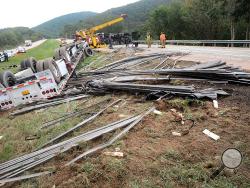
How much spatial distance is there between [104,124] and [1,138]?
3.38 metres

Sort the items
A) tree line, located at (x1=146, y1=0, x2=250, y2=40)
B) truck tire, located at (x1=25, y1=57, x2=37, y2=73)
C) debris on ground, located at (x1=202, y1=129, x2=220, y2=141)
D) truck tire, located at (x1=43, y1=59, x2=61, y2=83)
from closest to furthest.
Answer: debris on ground, located at (x1=202, y1=129, x2=220, y2=141) → truck tire, located at (x1=43, y1=59, x2=61, y2=83) → truck tire, located at (x1=25, y1=57, x2=37, y2=73) → tree line, located at (x1=146, y1=0, x2=250, y2=40)

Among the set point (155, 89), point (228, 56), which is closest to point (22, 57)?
point (228, 56)

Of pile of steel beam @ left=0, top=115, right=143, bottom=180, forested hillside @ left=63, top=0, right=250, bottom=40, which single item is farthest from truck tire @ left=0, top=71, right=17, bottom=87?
forested hillside @ left=63, top=0, right=250, bottom=40

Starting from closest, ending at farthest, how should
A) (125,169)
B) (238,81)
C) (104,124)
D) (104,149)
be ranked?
(125,169)
(104,149)
(104,124)
(238,81)

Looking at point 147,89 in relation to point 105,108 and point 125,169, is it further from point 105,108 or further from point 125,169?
point 125,169

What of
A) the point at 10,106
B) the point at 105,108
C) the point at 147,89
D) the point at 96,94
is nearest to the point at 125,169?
the point at 105,108

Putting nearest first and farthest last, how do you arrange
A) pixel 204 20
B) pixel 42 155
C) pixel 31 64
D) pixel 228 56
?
pixel 42 155, pixel 31 64, pixel 228 56, pixel 204 20

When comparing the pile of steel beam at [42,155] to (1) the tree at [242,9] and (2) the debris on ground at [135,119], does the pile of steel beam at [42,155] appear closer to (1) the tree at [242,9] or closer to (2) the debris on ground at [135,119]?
(2) the debris on ground at [135,119]

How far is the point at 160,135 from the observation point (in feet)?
22.9

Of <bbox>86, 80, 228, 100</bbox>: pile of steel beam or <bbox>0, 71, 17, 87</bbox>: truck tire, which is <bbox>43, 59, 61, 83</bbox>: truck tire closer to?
<bbox>0, 71, 17, 87</bbox>: truck tire

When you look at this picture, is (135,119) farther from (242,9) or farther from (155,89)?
(242,9)

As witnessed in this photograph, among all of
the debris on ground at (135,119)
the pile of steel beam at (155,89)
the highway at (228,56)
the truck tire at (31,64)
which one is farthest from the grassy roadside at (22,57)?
the debris on ground at (135,119)

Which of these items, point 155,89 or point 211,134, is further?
point 155,89

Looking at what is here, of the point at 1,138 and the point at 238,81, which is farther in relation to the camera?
the point at 238,81
